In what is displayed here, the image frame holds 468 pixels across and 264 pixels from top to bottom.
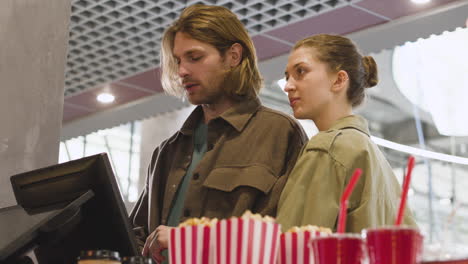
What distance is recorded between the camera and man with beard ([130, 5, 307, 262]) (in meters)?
2.29

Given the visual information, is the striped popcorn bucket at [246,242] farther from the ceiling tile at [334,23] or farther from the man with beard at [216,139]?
the ceiling tile at [334,23]

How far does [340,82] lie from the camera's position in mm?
2316

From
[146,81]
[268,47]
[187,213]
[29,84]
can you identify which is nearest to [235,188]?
[187,213]

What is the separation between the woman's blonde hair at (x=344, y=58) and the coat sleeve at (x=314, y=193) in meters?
0.45

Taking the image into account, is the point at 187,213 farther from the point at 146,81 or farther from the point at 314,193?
the point at 146,81

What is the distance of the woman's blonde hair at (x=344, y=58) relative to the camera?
2.34 meters

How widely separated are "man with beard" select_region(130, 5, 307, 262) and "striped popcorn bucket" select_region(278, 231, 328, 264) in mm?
825

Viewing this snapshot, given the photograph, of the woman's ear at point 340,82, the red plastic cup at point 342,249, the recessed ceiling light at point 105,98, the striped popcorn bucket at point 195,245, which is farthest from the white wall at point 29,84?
the recessed ceiling light at point 105,98

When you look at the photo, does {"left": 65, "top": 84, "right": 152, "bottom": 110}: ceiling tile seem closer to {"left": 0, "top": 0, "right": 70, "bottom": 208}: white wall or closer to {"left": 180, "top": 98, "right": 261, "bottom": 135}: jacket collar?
{"left": 0, "top": 0, "right": 70, "bottom": 208}: white wall

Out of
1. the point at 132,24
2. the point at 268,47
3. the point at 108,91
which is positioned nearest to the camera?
the point at 132,24

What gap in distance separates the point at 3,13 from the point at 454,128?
18.4ft

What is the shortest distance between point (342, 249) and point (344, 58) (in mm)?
1266

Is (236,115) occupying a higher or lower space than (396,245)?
higher

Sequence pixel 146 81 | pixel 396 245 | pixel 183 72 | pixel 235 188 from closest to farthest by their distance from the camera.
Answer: pixel 396 245 → pixel 235 188 → pixel 183 72 → pixel 146 81
